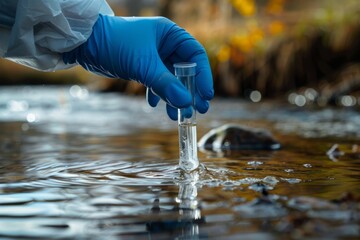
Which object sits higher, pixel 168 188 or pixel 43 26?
pixel 43 26

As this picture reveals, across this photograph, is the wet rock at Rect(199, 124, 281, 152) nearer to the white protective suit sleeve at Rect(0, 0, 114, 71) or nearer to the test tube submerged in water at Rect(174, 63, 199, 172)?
the test tube submerged in water at Rect(174, 63, 199, 172)

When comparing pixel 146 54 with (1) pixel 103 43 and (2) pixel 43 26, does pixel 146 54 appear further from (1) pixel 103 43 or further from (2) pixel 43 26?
(2) pixel 43 26

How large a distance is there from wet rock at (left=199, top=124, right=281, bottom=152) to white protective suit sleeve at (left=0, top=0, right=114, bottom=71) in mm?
1502

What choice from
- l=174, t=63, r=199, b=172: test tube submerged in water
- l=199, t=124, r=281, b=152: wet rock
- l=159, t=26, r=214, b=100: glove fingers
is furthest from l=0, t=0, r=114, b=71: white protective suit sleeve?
l=199, t=124, r=281, b=152: wet rock

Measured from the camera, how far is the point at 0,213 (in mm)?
2348

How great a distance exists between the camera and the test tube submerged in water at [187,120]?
2.83 m

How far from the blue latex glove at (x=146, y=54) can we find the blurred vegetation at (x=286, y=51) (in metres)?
5.57

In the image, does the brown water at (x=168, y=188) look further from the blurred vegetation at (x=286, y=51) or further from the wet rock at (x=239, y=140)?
the blurred vegetation at (x=286, y=51)

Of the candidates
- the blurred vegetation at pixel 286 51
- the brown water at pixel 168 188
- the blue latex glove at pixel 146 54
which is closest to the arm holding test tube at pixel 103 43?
the blue latex glove at pixel 146 54

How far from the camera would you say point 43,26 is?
2.92 meters

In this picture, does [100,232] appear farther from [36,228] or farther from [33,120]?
[33,120]

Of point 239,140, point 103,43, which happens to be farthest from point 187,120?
point 239,140

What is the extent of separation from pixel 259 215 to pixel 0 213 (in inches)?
36.3

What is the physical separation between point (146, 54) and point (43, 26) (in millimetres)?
484
